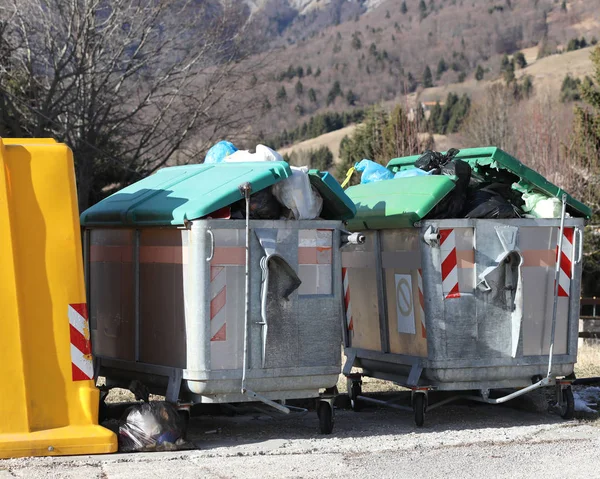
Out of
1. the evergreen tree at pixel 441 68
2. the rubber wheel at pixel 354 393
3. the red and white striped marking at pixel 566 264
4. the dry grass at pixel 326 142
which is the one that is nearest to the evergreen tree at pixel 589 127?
the red and white striped marking at pixel 566 264

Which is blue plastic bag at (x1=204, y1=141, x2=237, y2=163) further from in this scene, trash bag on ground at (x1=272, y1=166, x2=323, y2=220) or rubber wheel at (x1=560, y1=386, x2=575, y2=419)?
rubber wheel at (x1=560, y1=386, x2=575, y2=419)

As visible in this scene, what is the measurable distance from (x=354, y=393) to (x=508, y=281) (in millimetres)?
1776

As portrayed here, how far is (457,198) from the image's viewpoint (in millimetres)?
8453

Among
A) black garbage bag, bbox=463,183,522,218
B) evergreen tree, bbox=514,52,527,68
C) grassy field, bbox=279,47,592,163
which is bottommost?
black garbage bag, bbox=463,183,522,218

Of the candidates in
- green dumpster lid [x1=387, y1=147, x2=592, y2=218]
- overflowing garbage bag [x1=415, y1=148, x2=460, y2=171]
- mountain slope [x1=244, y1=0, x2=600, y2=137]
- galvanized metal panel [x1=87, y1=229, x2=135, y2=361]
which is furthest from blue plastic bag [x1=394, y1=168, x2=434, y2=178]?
mountain slope [x1=244, y1=0, x2=600, y2=137]

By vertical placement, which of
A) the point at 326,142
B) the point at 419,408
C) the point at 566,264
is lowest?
the point at 419,408

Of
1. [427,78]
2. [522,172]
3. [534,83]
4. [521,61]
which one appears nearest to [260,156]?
[522,172]

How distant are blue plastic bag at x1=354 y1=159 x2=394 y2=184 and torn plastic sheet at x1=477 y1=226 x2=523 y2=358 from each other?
1.61 metres

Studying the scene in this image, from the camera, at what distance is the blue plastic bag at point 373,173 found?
9.69m

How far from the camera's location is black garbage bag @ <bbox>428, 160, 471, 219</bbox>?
27.5 feet

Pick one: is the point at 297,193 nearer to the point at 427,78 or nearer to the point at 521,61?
the point at 427,78

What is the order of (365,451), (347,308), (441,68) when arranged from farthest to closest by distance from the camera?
(441,68)
(347,308)
(365,451)

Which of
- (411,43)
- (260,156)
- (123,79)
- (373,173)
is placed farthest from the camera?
(411,43)

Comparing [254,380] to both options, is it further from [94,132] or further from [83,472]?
[94,132]
